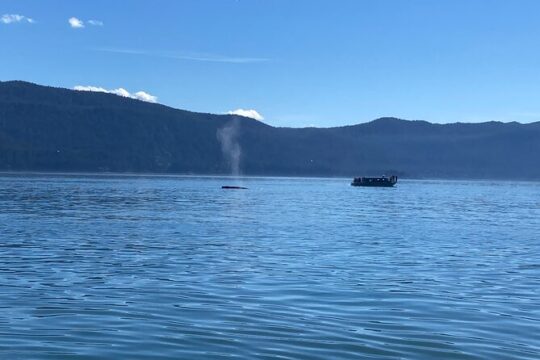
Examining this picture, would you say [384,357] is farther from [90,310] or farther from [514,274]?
[514,274]

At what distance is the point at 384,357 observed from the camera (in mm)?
16531

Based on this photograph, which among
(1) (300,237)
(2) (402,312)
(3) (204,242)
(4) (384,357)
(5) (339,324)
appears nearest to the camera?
(4) (384,357)

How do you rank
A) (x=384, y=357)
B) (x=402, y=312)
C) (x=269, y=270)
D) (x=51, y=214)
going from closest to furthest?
(x=384, y=357), (x=402, y=312), (x=269, y=270), (x=51, y=214)

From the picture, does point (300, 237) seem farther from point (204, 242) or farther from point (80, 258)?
point (80, 258)

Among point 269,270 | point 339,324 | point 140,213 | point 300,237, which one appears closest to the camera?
point 339,324

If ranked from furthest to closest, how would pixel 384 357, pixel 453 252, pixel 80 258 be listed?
pixel 453 252 < pixel 80 258 < pixel 384 357

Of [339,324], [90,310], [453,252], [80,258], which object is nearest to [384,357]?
[339,324]

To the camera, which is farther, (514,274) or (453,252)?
(453,252)

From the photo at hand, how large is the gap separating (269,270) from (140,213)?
1575 inches

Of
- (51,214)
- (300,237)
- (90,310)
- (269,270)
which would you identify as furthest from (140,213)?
(90,310)

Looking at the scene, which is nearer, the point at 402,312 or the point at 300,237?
the point at 402,312

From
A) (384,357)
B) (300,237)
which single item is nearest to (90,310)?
(384,357)

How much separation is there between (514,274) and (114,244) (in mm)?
20193

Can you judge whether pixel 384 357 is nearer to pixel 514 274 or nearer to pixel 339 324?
pixel 339 324
